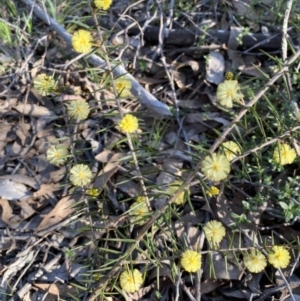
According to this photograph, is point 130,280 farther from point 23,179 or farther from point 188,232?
point 23,179

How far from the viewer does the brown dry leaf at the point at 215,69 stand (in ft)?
8.56

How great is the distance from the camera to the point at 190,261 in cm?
168

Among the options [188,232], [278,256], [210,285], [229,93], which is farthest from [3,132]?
[278,256]

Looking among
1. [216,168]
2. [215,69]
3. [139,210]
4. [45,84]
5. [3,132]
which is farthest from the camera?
[215,69]

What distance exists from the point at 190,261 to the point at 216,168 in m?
0.40

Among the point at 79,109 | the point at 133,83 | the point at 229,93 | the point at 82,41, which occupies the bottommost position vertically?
the point at 133,83

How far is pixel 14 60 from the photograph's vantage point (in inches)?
105

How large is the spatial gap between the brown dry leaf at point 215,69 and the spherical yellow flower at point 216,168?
120cm

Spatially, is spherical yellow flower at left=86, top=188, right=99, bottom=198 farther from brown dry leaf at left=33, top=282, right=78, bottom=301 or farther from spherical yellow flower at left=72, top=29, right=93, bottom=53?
spherical yellow flower at left=72, top=29, right=93, bottom=53

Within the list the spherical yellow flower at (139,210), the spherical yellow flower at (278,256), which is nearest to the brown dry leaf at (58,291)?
the spherical yellow flower at (139,210)

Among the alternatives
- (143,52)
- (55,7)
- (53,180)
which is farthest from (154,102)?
(55,7)

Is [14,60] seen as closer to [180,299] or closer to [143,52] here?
[143,52]

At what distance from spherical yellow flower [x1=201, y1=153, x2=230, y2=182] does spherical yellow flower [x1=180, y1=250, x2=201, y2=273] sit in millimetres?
364

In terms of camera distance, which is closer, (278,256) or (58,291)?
(278,256)
